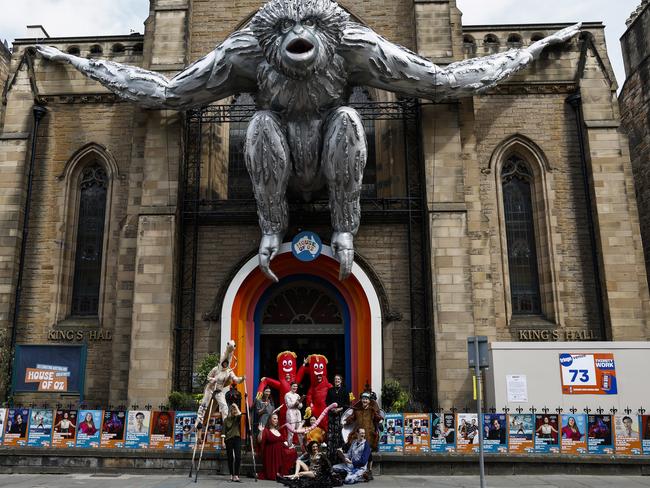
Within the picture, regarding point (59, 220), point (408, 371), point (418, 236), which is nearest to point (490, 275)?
point (418, 236)

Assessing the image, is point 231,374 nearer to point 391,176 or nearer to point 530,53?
point 391,176

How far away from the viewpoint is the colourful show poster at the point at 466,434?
481 inches

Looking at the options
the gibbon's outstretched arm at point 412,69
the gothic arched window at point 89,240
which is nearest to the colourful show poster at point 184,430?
the gothic arched window at point 89,240

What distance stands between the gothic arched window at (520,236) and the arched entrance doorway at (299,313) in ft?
13.4

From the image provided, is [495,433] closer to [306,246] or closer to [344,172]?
[306,246]

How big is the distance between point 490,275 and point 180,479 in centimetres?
887

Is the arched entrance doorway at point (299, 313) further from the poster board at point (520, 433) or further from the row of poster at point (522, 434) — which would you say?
the poster board at point (520, 433)

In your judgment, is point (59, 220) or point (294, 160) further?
point (59, 220)

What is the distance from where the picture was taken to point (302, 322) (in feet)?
54.7

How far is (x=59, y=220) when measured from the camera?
1750 cm

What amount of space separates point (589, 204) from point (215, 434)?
11274 mm

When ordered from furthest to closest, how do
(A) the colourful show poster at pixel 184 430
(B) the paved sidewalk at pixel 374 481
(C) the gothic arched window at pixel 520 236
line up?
(C) the gothic arched window at pixel 520 236
(A) the colourful show poster at pixel 184 430
(B) the paved sidewalk at pixel 374 481

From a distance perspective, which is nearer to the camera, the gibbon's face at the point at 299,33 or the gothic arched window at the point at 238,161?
the gibbon's face at the point at 299,33

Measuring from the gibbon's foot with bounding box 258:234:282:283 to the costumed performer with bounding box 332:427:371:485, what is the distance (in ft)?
15.1
